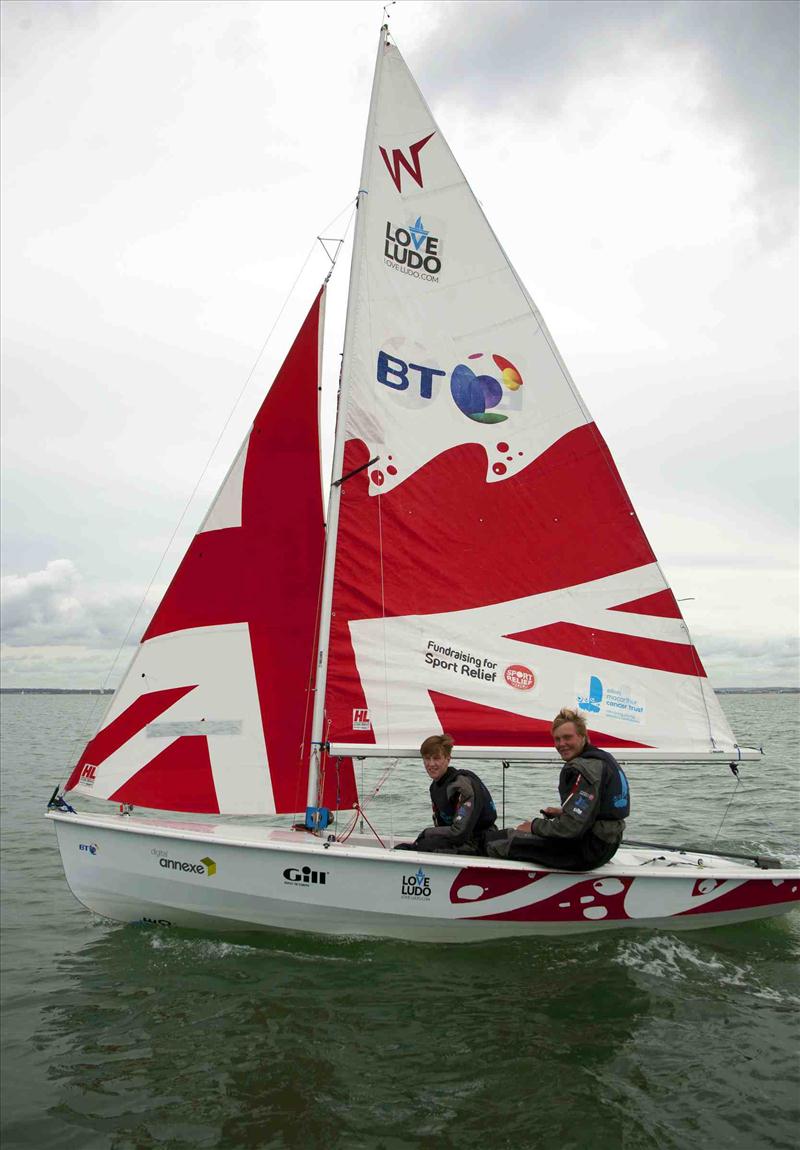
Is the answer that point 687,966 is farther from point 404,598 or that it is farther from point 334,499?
point 334,499

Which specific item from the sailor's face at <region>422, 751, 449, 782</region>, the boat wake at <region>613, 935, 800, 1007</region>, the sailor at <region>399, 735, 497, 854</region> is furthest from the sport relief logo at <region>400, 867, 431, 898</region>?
the boat wake at <region>613, 935, 800, 1007</region>

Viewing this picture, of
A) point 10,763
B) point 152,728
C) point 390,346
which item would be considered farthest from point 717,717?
point 10,763

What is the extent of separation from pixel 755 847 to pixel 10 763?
17188 millimetres

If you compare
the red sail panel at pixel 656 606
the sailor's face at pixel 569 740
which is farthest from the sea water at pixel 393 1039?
the red sail panel at pixel 656 606

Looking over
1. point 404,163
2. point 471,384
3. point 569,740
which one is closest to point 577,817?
point 569,740

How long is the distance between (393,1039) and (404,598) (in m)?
3.44

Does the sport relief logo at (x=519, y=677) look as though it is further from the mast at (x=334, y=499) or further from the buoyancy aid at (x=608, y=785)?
the mast at (x=334, y=499)

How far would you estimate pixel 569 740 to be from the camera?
614 centimetres

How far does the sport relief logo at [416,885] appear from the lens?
6055mm

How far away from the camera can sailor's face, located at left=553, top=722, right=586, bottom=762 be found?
6.13 metres

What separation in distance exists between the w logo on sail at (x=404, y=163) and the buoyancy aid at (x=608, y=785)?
5.41 meters

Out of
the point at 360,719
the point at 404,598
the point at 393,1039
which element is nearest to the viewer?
the point at 393,1039

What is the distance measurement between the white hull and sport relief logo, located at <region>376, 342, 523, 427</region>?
365cm

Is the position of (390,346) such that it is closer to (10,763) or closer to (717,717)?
(717,717)
